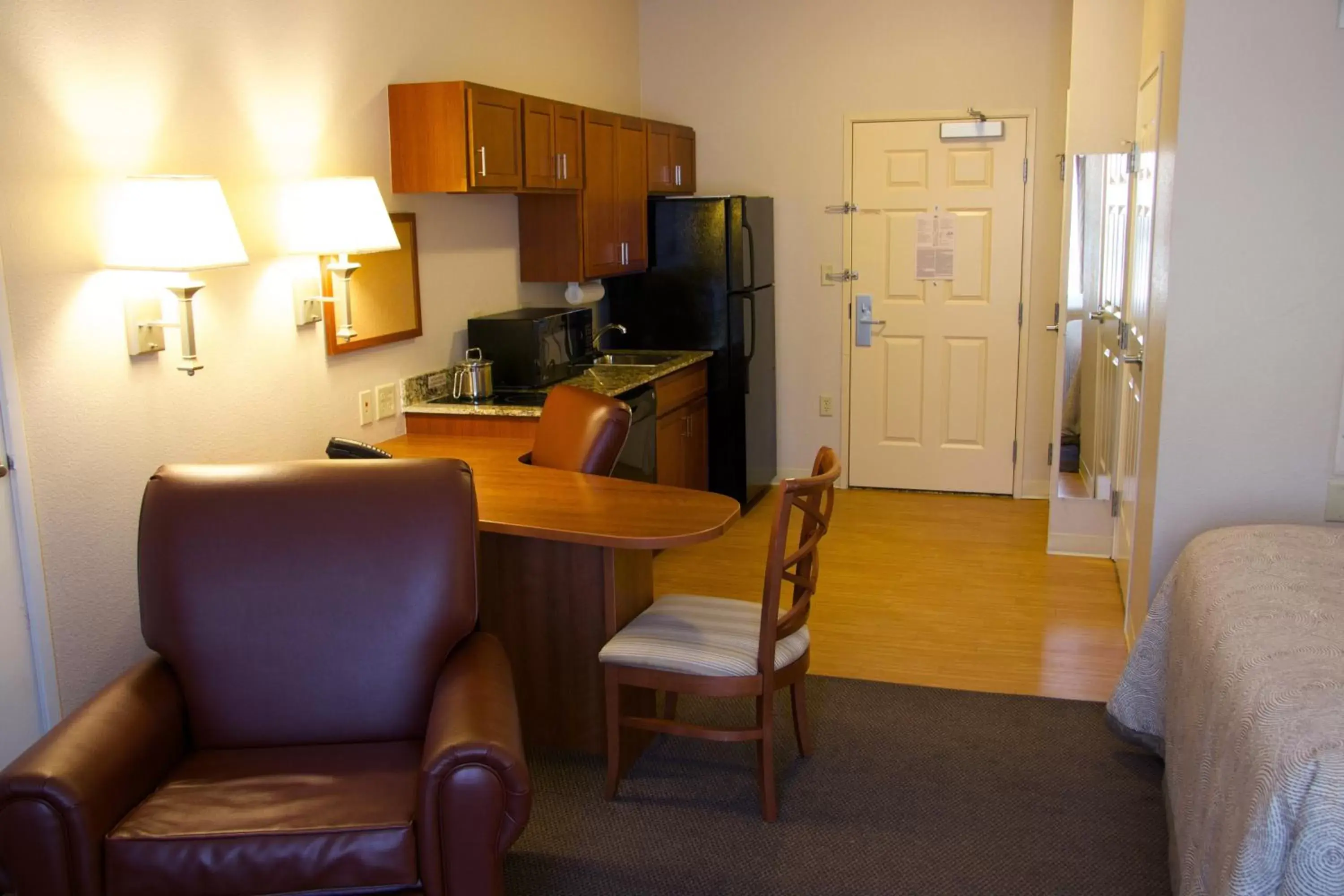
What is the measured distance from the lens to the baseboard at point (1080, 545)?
5.20 meters

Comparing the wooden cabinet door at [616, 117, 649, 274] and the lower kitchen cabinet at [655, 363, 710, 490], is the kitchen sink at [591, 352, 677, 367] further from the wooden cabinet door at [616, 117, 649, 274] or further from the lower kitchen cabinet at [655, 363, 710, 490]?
the wooden cabinet door at [616, 117, 649, 274]

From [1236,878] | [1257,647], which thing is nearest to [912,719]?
[1257,647]

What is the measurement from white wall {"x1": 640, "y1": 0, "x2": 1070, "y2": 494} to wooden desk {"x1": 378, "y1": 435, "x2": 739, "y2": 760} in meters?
3.37

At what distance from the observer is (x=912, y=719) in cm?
360

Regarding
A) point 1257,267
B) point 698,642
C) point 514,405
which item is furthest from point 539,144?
point 1257,267

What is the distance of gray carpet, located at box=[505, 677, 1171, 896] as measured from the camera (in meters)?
2.75

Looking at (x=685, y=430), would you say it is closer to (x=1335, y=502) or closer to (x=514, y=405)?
(x=514, y=405)

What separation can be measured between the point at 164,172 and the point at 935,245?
4.17 meters

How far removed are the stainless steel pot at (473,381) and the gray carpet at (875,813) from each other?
148 cm

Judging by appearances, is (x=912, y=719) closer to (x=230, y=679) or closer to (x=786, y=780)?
(x=786, y=780)

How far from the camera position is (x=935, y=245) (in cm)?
625

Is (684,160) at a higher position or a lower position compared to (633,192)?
higher

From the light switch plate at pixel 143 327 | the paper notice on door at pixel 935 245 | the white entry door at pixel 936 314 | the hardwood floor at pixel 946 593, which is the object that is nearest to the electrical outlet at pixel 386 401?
the light switch plate at pixel 143 327

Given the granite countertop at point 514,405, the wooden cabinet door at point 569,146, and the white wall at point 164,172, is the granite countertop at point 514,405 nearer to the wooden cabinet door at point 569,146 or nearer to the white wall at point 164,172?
the white wall at point 164,172
